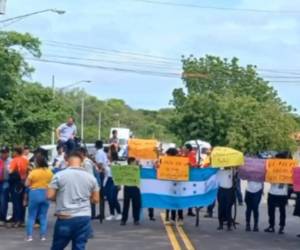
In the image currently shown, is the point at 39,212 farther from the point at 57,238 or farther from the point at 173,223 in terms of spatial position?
the point at 57,238

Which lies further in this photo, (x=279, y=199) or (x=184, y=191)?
(x=184, y=191)

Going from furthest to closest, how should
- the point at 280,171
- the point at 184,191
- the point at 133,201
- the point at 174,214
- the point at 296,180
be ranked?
the point at 174,214 → the point at 133,201 → the point at 184,191 → the point at 280,171 → the point at 296,180

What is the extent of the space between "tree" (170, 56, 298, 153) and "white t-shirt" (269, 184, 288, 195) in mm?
45578

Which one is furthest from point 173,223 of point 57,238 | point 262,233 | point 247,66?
point 247,66

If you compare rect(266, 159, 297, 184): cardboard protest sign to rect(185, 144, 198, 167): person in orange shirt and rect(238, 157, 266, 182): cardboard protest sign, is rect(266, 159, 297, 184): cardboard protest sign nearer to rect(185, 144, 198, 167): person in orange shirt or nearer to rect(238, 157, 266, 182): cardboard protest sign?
rect(238, 157, 266, 182): cardboard protest sign

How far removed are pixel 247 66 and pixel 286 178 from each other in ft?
206

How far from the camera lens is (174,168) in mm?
19141

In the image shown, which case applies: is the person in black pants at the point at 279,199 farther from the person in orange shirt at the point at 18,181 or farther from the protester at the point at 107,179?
the person in orange shirt at the point at 18,181

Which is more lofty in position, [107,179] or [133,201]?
[107,179]

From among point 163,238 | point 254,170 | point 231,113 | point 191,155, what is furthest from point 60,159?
point 231,113

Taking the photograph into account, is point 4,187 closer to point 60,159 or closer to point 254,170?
point 60,159

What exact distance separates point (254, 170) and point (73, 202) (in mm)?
8882

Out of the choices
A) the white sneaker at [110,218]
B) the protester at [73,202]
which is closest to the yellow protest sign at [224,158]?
the white sneaker at [110,218]

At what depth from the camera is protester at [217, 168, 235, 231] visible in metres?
18.7
